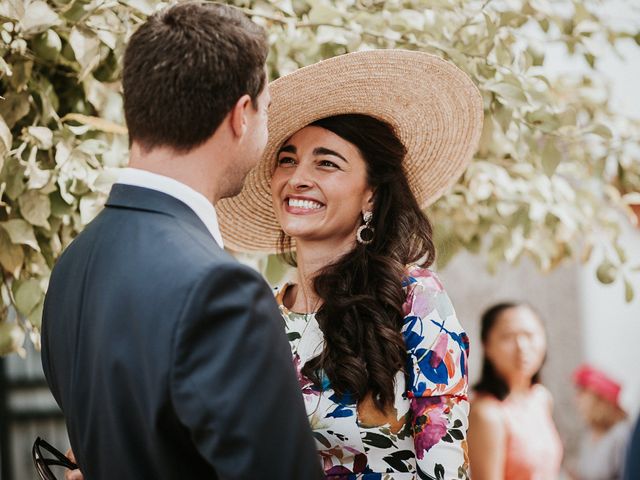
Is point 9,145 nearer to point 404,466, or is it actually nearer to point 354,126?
point 354,126

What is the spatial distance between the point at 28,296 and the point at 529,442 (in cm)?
257

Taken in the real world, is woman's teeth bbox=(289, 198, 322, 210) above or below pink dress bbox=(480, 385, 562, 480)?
above

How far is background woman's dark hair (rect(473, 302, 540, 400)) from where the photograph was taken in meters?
4.49

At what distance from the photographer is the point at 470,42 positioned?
9.77 feet

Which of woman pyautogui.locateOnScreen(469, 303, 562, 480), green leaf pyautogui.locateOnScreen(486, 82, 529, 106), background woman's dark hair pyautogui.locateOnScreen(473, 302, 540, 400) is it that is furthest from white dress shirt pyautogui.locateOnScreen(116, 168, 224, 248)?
background woman's dark hair pyautogui.locateOnScreen(473, 302, 540, 400)

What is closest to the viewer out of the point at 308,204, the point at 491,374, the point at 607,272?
the point at 308,204

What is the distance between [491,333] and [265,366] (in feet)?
10.9

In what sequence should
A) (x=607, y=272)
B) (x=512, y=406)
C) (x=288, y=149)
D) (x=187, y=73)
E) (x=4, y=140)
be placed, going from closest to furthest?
(x=187, y=73) < (x=4, y=140) < (x=288, y=149) < (x=607, y=272) < (x=512, y=406)

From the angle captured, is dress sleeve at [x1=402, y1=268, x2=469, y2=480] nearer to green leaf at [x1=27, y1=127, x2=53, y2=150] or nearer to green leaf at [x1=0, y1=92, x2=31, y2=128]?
green leaf at [x1=27, y1=127, x2=53, y2=150]

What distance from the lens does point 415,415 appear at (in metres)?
2.28

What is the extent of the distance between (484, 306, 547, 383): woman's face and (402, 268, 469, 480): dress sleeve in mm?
2318

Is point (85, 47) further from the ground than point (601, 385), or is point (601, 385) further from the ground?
point (85, 47)

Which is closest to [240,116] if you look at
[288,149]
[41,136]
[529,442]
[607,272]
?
[41,136]

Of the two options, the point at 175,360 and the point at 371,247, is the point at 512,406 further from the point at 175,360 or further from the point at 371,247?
the point at 175,360
